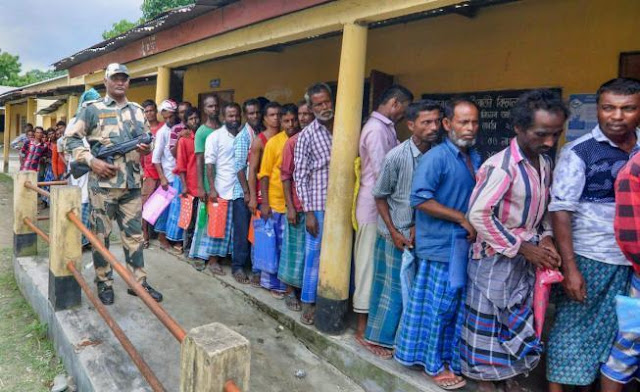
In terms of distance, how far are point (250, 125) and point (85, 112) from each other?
1.51 metres

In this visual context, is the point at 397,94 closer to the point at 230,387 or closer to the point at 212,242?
the point at 230,387

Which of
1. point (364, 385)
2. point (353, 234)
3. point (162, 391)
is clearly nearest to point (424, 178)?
point (353, 234)

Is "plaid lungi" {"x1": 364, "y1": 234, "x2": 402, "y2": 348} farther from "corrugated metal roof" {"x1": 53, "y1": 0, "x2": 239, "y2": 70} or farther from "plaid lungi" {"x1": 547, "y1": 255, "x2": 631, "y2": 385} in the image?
"corrugated metal roof" {"x1": 53, "y1": 0, "x2": 239, "y2": 70}

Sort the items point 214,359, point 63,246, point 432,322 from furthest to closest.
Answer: point 63,246 < point 432,322 < point 214,359

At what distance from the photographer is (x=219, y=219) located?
4.72 metres

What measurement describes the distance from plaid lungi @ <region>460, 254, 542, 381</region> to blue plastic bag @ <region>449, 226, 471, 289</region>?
2.3 inches

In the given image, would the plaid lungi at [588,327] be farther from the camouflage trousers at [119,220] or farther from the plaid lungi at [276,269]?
the camouflage trousers at [119,220]

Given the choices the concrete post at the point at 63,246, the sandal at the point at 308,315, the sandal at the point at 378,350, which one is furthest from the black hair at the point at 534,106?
the concrete post at the point at 63,246

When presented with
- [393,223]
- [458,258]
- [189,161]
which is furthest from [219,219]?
[458,258]

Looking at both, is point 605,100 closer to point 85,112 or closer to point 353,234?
point 353,234

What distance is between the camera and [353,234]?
Result: 137 inches

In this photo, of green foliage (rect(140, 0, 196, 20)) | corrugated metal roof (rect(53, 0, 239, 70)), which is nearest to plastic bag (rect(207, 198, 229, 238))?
corrugated metal roof (rect(53, 0, 239, 70))

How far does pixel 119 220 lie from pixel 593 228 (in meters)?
3.40

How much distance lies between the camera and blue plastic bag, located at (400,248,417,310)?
9.45 feet
